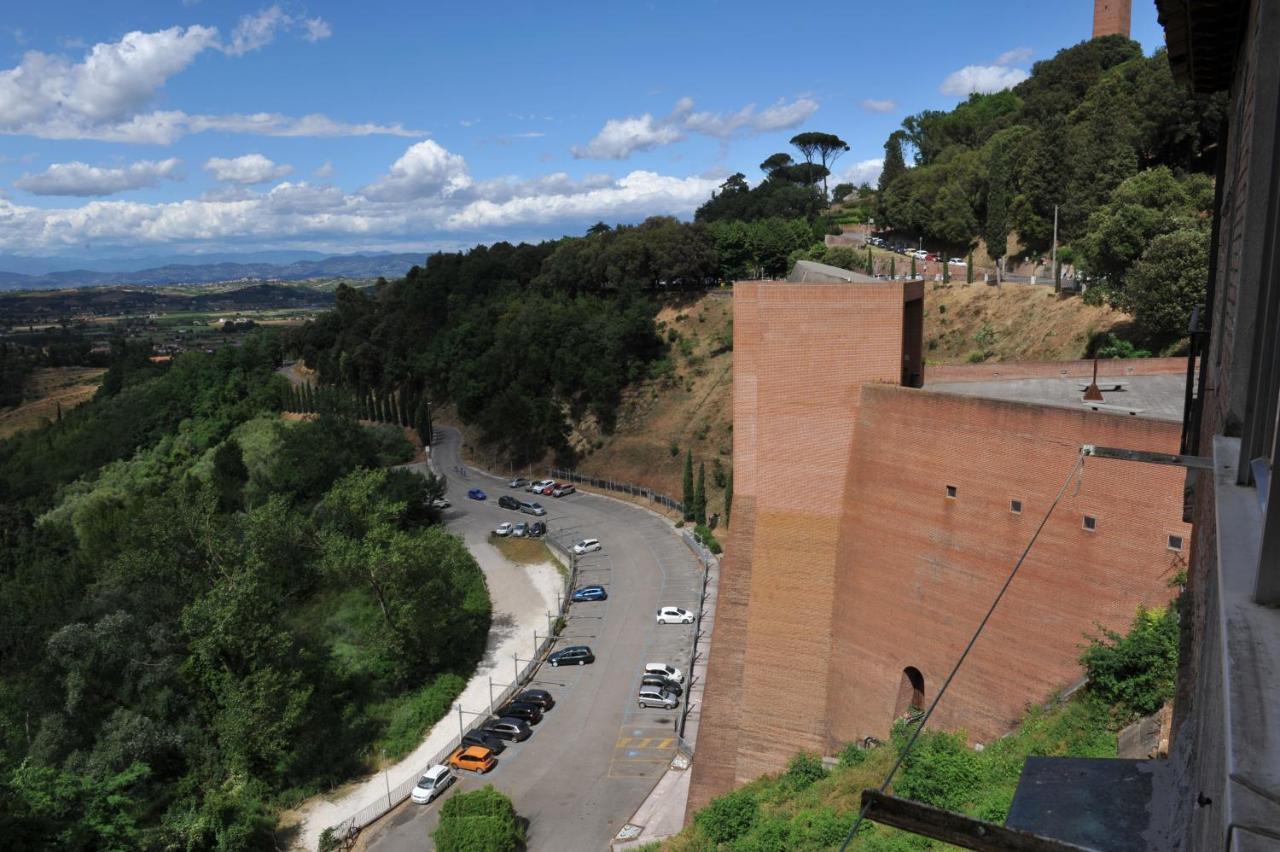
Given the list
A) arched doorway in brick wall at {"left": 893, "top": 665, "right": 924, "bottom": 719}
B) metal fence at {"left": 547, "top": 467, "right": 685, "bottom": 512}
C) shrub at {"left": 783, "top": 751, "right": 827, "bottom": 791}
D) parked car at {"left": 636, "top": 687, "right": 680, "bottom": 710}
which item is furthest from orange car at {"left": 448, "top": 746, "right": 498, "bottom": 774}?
metal fence at {"left": 547, "top": 467, "right": 685, "bottom": 512}

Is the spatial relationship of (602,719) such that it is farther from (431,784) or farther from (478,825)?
(478,825)

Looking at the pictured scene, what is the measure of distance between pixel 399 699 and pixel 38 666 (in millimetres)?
9753

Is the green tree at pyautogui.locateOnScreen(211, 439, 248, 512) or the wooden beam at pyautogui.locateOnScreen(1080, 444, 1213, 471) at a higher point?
the wooden beam at pyautogui.locateOnScreen(1080, 444, 1213, 471)

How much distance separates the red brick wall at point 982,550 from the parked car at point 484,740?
1041 centimetres

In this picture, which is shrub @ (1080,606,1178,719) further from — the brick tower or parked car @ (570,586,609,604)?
the brick tower

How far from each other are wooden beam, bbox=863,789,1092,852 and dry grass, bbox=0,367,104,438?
80.7 m

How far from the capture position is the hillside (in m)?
31.2

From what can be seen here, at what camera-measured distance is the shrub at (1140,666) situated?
434 inches

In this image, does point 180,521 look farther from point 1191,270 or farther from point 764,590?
point 1191,270

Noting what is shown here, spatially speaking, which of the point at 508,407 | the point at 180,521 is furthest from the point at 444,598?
the point at 508,407

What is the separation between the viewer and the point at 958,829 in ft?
10.4

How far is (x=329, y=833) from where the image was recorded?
63.1 feet

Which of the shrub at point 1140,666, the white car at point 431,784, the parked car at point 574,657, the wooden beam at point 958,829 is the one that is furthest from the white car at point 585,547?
the wooden beam at point 958,829

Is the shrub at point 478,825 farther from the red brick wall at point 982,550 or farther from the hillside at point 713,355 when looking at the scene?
the hillside at point 713,355
